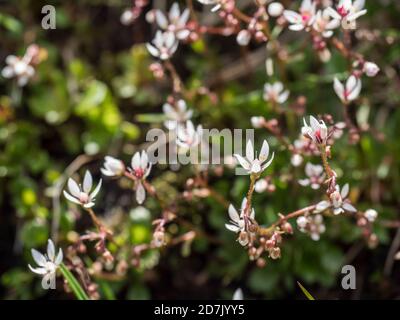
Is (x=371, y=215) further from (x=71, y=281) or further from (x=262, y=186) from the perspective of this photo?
(x=71, y=281)

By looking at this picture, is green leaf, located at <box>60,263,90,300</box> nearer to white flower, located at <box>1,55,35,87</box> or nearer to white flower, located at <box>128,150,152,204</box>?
white flower, located at <box>128,150,152,204</box>

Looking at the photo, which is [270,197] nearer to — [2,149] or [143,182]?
[143,182]

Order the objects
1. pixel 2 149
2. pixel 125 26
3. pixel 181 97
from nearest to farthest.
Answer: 1. pixel 181 97
2. pixel 2 149
3. pixel 125 26

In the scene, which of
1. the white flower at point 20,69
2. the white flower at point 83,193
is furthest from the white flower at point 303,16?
the white flower at point 20,69

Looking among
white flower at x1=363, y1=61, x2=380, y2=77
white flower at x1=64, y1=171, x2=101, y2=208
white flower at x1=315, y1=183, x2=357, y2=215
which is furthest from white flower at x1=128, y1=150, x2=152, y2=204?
white flower at x1=363, y1=61, x2=380, y2=77

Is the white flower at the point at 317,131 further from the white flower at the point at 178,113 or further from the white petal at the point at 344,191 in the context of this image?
the white flower at the point at 178,113

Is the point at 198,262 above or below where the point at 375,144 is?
below

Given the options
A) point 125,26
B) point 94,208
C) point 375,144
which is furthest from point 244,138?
point 125,26

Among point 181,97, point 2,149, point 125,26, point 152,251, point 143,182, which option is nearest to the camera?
point 143,182
